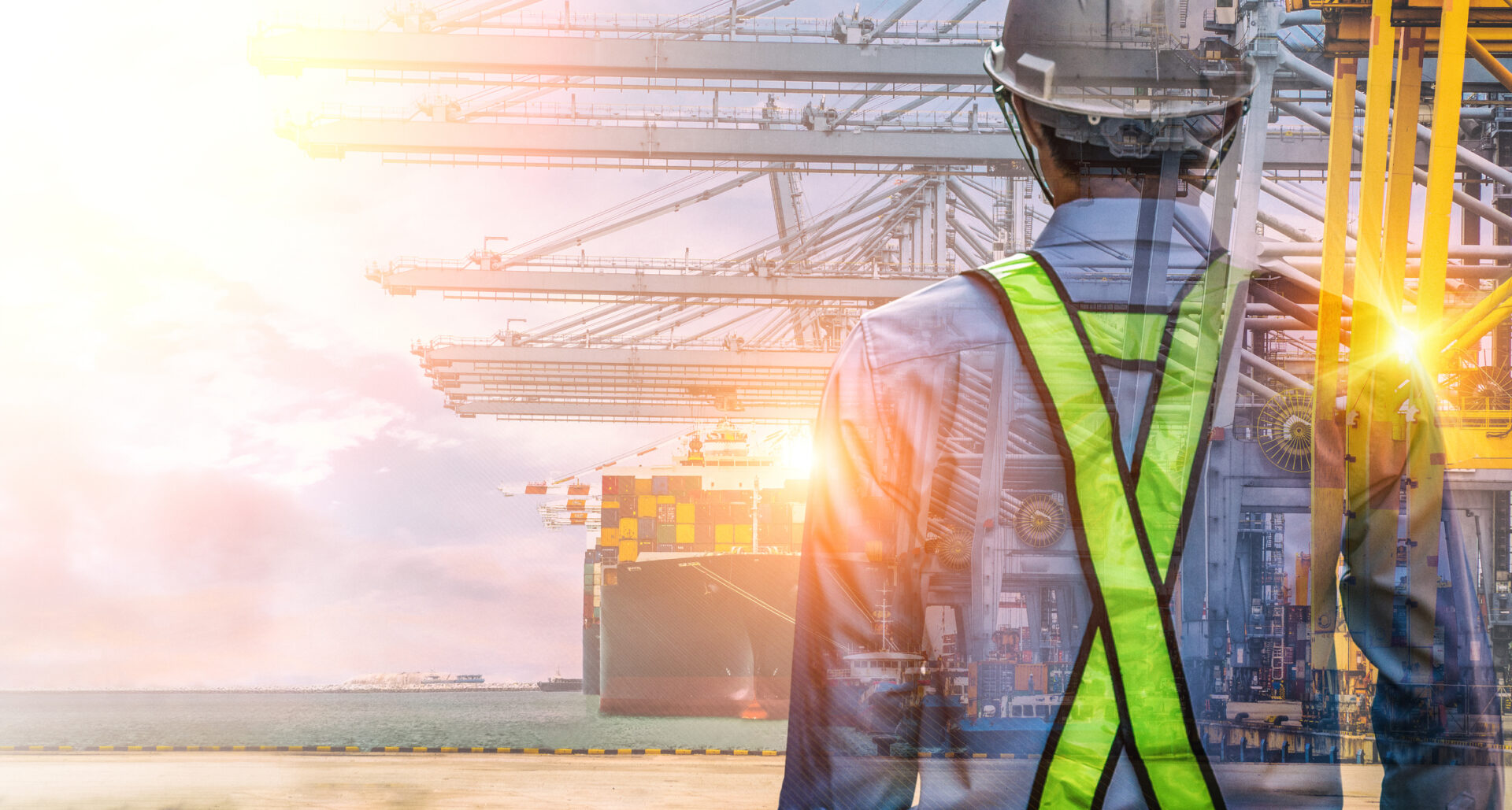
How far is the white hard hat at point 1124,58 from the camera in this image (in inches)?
55.2

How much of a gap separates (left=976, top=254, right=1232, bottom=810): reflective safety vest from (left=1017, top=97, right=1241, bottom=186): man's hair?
0.17 m

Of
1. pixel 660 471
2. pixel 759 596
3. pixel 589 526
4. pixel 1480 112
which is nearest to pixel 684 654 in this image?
pixel 759 596

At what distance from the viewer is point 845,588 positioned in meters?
1.31

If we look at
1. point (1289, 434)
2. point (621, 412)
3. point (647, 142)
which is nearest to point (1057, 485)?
point (1289, 434)

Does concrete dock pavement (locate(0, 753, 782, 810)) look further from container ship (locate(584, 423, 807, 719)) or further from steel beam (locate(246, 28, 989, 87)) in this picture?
container ship (locate(584, 423, 807, 719))

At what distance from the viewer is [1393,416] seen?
1.56 meters

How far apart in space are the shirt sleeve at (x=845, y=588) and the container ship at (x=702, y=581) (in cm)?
3005

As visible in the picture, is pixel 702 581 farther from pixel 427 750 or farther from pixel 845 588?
pixel 845 588

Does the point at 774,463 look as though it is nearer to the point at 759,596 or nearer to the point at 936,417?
the point at 759,596

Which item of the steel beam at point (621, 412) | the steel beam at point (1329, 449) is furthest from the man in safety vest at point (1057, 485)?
the steel beam at point (621, 412)

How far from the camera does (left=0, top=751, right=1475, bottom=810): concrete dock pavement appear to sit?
11625 mm

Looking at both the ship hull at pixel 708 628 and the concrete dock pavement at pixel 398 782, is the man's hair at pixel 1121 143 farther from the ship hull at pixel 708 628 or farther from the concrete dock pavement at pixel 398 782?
the ship hull at pixel 708 628

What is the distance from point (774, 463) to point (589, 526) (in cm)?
779

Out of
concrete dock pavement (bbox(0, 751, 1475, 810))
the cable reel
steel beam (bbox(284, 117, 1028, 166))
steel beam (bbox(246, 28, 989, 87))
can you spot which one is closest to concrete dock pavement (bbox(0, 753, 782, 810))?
concrete dock pavement (bbox(0, 751, 1475, 810))
